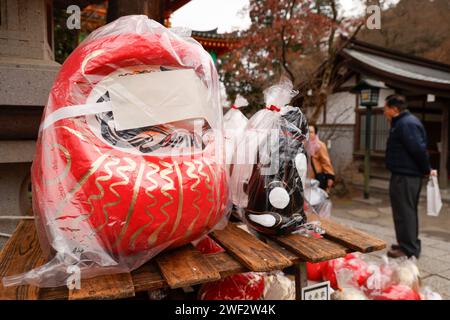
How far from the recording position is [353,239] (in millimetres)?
1354

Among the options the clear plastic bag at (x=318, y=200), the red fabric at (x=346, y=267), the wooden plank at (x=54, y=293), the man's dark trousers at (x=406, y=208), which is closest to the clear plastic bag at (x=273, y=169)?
the wooden plank at (x=54, y=293)

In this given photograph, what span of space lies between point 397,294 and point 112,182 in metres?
1.98

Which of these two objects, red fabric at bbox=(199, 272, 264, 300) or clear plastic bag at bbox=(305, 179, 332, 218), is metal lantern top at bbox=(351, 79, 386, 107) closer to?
clear plastic bag at bbox=(305, 179, 332, 218)

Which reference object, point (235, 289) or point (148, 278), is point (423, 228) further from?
point (148, 278)

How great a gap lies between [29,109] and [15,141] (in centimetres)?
19

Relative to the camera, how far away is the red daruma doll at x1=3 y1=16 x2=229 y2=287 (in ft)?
3.12

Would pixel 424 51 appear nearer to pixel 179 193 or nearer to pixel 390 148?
pixel 390 148

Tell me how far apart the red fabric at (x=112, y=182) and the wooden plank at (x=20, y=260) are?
0.62ft

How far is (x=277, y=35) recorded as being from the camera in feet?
27.0

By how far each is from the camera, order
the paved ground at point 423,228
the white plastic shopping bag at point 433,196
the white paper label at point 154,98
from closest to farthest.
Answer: the white paper label at point 154,98 → the paved ground at point 423,228 → the white plastic shopping bag at point 433,196

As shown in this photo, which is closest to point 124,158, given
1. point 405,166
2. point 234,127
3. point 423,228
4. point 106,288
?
point 106,288

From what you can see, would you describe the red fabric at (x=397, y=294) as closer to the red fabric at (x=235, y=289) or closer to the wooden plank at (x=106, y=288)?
the red fabric at (x=235, y=289)

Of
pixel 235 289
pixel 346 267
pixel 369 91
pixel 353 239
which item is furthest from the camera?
pixel 369 91

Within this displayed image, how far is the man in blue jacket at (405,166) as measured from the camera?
3.59 m
